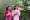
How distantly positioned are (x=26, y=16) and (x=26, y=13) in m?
0.04

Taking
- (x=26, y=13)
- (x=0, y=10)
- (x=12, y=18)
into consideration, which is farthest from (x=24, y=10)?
(x=0, y=10)

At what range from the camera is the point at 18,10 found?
710 mm

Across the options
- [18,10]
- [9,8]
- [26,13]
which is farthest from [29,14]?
[9,8]

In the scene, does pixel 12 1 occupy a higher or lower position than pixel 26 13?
higher

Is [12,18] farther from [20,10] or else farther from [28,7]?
[28,7]

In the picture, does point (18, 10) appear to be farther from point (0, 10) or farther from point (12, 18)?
point (0, 10)

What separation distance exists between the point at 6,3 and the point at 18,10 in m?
0.17

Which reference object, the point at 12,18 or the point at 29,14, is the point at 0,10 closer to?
the point at 12,18

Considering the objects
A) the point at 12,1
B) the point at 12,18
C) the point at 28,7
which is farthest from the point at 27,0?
the point at 12,18

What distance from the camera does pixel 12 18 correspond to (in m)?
0.71

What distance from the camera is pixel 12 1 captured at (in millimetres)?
721

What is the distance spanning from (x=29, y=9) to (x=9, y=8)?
25cm

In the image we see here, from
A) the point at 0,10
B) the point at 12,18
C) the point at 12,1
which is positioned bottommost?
the point at 12,18

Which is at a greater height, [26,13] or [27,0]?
[27,0]
